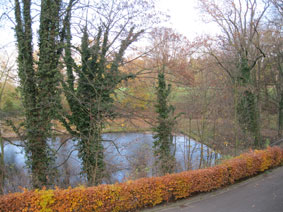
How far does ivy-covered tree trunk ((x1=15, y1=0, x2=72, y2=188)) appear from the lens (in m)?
10.0

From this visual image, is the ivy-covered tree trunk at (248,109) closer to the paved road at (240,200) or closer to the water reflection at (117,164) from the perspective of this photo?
the water reflection at (117,164)

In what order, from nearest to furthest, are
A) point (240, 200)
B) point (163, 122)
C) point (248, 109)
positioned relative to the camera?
1. point (240, 200)
2. point (163, 122)
3. point (248, 109)

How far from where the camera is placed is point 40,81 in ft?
33.4

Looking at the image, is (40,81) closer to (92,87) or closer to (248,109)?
(92,87)

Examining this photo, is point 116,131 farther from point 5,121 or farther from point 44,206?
point 44,206

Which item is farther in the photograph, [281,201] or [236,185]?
[236,185]

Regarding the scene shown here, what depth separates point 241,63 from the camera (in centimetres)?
1703

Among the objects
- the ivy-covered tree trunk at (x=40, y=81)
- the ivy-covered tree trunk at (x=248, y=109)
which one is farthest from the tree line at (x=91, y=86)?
the ivy-covered tree trunk at (x=248, y=109)

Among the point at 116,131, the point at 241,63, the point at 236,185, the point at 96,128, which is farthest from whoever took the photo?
the point at 241,63

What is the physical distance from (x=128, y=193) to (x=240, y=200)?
3708 mm

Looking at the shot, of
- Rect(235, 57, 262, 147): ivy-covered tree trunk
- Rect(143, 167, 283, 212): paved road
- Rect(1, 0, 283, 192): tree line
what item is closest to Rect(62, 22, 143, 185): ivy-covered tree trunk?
Rect(1, 0, 283, 192): tree line

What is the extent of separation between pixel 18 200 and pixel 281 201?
764 cm

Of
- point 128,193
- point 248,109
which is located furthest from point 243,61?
point 128,193

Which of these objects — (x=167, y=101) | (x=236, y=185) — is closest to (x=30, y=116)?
(x=167, y=101)
